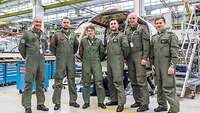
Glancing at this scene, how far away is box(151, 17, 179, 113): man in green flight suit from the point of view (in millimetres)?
3934

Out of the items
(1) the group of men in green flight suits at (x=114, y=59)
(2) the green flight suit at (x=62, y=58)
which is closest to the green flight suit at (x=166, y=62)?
(1) the group of men in green flight suits at (x=114, y=59)

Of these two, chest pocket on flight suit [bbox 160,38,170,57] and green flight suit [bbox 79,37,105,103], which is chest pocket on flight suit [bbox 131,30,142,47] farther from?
green flight suit [bbox 79,37,105,103]

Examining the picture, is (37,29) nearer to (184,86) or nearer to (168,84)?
(168,84)

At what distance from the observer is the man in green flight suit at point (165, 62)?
12.9ft

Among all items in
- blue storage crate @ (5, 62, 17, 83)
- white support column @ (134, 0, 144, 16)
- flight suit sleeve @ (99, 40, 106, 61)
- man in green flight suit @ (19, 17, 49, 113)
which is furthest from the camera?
white support column @ (134, 0, 144, 16)

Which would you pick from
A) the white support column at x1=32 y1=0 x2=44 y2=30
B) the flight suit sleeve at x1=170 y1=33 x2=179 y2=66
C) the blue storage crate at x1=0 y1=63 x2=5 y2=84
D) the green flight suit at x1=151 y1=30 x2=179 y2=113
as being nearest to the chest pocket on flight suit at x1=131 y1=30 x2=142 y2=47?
the green flight suit at x1=151 y1=30 x2=179 y2=113

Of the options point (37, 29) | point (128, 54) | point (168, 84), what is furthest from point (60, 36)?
point (168, 84)

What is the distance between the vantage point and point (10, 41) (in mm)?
9336

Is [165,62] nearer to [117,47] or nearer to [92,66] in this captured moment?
[117,47]

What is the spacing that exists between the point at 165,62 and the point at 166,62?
0.05 feet

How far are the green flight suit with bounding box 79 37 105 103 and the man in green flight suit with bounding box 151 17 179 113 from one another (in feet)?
3.28

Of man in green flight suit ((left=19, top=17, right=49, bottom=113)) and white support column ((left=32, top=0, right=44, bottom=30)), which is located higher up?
white support column ((left=32, top=0, right=44, bottom=30))

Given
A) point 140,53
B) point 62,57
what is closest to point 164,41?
point 140,53

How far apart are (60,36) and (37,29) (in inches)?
16.8
